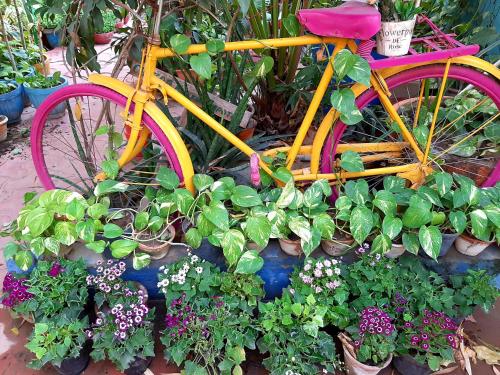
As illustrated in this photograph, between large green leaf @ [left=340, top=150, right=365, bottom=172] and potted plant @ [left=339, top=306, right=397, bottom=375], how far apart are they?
0.66m

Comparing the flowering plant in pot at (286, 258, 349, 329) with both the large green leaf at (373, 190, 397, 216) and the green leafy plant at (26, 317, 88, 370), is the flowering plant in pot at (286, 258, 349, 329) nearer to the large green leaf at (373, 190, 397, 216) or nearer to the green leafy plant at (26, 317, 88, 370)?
the large green leaf at (373, 190, 397, 216)

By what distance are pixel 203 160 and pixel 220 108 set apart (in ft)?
1.02

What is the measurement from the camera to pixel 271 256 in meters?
1.97

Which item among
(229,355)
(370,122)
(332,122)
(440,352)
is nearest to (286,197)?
(332,122)

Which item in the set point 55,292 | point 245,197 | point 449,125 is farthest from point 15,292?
point 449,125

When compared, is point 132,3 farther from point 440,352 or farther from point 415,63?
point 440,352

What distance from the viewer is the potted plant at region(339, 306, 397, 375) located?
1677 mm

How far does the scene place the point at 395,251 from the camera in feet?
6.37

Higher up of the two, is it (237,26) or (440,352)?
(237,26)

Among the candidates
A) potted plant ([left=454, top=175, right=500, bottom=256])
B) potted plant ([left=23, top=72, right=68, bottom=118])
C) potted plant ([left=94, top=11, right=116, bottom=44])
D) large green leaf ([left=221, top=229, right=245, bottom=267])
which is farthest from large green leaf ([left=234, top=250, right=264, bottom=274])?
potted plant ([left=94, top=11, right=116, bottom=44])

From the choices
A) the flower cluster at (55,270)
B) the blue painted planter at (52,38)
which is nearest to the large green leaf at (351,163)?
the flower cluster at (55,270)

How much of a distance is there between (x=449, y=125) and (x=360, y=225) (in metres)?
0.88

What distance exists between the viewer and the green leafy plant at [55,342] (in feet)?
5.44

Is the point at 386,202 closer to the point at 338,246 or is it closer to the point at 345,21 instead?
the point at 338,246
